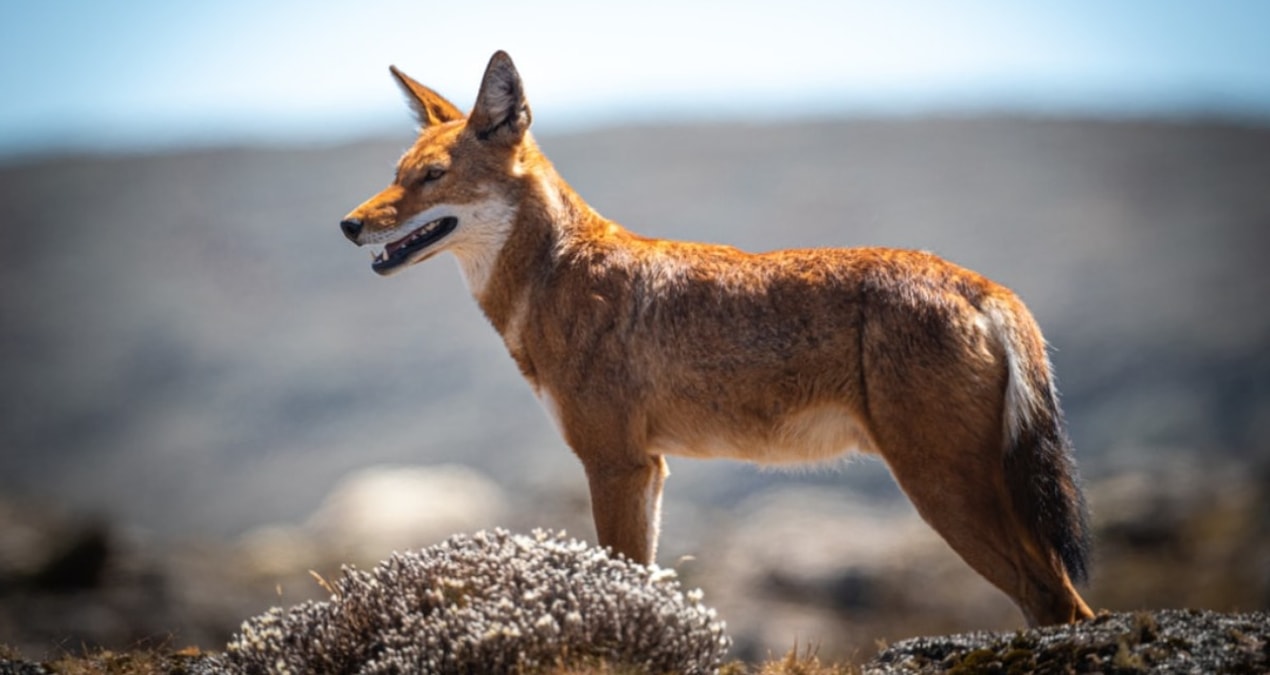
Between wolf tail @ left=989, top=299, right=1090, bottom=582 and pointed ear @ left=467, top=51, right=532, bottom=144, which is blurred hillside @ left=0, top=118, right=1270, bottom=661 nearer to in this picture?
pointed ear @ left=467, top=51, right=532, bottom=144

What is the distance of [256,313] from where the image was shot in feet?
249

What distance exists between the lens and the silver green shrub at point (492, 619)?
7.64m

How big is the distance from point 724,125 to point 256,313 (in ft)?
106

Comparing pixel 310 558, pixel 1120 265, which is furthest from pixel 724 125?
pixel 310 558

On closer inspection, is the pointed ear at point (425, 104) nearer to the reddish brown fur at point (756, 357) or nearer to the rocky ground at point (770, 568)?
the reddish brown fur at point (756, 357)

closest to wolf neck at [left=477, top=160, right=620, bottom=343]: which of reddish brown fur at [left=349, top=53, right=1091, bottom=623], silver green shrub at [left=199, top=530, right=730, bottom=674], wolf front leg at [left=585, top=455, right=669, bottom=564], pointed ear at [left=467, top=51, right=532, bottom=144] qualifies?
reddish brown fur at [left=349, top=53, right=1091, bottom=623]

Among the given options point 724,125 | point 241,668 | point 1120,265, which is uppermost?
point 724,125

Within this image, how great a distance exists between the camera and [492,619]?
25.6 feet

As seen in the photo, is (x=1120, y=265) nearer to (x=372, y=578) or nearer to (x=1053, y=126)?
(x=1053, y=126)

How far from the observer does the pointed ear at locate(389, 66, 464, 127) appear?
11.1 metres

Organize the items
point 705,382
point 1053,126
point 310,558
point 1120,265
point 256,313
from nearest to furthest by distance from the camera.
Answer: point 705,382 → point 310,558 → point 1120,265 → point 256,313 → point 1053,126

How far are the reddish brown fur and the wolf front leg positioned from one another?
12mm

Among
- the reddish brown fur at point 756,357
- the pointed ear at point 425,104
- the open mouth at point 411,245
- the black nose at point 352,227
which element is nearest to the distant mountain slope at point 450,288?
the pointed ear at point 425,104

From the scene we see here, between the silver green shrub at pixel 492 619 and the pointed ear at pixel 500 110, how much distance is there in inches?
121
